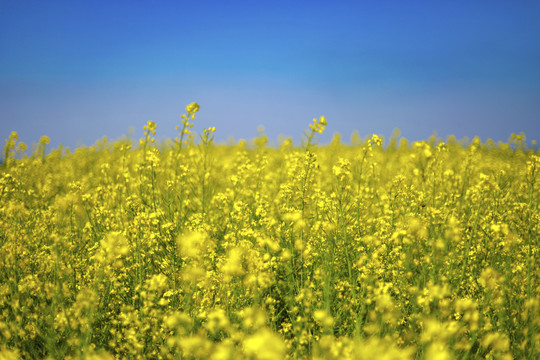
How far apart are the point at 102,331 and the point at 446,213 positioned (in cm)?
300

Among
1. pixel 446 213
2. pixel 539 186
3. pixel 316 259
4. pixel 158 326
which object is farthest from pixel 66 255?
pixel 539 186

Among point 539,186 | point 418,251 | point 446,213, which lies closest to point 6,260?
point 418,251

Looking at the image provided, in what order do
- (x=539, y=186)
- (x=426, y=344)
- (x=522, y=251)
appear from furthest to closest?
1. (x=539, y=186)
2. (x=522, y=251)
3. (x=426, y=344)

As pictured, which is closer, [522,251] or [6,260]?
[6,260]

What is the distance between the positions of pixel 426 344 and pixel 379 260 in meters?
0.81

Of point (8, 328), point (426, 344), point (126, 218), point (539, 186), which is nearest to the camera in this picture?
point (426, 344)

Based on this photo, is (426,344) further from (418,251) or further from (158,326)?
(158,326)

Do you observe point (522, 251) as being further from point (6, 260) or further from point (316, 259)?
point (6, 260)

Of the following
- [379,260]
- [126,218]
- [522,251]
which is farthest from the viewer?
[126,218]

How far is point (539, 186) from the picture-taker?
4.80m

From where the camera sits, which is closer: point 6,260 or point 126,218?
point 6,260

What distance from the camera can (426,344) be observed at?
7.49 feet

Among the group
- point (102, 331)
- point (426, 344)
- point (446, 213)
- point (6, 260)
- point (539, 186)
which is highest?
point (539, 186)

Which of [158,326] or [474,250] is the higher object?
[474,250]
